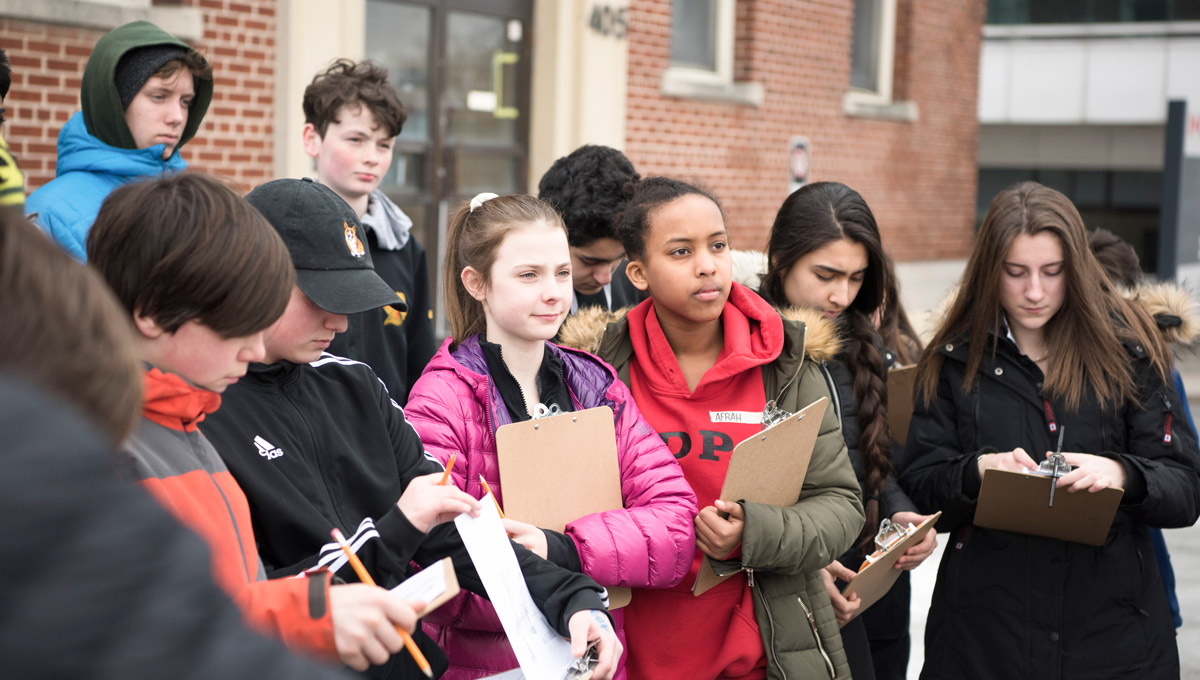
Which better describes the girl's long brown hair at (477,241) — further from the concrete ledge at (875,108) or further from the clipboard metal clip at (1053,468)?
the concrete ledge at (875,108)

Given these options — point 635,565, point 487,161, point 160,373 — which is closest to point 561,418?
point 635,565

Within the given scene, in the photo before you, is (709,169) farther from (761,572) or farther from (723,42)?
(761,572)

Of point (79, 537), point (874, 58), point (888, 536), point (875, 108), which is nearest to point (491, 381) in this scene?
point (888, 536)

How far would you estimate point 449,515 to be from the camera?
1.81 meters

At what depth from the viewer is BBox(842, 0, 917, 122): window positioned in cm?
1191

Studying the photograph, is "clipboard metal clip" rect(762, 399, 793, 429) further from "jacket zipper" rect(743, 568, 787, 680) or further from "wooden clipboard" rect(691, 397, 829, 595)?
"jacket zipper" rect(743, 568, 787, 680)

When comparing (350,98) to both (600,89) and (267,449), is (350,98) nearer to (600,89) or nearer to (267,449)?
(267,449)

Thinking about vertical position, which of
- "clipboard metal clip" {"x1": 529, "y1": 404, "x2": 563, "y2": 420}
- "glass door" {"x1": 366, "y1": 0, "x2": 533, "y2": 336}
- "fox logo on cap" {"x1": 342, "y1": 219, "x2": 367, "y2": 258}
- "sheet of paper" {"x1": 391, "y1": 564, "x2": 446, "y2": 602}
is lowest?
"sheet of paper" {"x1": 391, "y1": 564, "x2": 446, "y2": 602}

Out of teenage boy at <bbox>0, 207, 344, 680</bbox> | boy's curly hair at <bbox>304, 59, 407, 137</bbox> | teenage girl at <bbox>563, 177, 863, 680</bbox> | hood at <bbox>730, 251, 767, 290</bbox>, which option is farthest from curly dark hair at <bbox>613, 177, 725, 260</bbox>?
teenage boy at <bbox>0, 207, 344, 680</bbox>

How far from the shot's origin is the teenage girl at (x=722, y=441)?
2391 mm

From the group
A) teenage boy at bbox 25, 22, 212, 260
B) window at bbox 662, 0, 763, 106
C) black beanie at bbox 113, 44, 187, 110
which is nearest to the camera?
teenage boy at bbox 25, 22, 212, 260

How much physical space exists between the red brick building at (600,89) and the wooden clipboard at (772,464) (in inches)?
185

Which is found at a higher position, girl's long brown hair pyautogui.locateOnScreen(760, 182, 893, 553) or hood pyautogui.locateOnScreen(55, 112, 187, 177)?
hood pyautogui.locateOnScreen(55, 112, 187, 177)

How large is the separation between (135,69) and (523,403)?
1.81 meters
